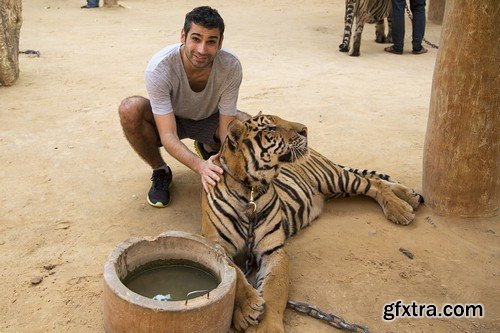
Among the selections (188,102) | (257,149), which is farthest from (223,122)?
(257,149)

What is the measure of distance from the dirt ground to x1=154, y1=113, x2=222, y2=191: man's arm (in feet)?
1.75

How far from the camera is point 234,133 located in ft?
10.3

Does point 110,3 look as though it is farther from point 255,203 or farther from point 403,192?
point 255,203

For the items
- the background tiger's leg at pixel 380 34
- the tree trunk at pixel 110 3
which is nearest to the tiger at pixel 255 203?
the background tiger's leg at pixel 380 34

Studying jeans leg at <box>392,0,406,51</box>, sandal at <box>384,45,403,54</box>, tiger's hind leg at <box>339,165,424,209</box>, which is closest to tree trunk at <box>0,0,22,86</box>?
tiger's hind leg at <box>339,165,424,209</box>

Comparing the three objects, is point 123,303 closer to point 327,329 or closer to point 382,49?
point 327,329

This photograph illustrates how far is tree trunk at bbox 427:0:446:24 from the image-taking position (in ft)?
39.8

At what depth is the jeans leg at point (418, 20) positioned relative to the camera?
9352 millimetres

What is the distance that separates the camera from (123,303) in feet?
7.88

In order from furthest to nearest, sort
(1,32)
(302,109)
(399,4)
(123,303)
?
1. (399,4)
2. (1,32)
3. (302,109)
4. (123,303)

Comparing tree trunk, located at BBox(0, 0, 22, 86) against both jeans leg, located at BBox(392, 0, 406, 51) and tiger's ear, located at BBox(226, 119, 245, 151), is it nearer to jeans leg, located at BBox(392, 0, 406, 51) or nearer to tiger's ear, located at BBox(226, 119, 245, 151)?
tiger's ear, located at BBox(226, 119, 245, 151)

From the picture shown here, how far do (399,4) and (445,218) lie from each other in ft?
19.7

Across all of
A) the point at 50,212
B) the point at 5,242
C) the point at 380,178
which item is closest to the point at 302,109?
the point at 380,178

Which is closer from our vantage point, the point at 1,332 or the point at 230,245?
the point at 1,332
